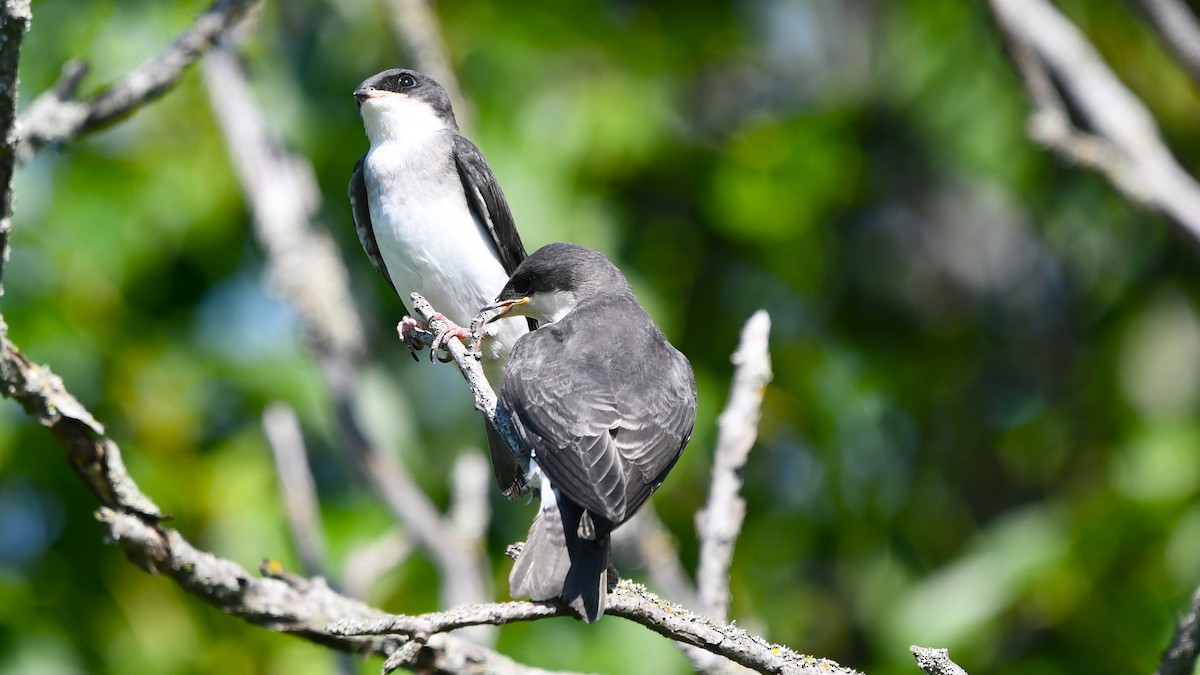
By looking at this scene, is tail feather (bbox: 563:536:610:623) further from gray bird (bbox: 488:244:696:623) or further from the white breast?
the white breast

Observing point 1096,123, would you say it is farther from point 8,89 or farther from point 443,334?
point 8,89

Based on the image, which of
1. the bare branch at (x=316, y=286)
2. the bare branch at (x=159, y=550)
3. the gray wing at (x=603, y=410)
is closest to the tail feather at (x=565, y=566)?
the gray wing at (x=603, y=410)

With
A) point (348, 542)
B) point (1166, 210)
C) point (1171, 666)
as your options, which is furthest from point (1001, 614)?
point (1171, 666)

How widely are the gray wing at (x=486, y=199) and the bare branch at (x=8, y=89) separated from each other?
1.74m

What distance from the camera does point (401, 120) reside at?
4.48 m

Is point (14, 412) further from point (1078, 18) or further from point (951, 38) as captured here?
point (1078, 18)

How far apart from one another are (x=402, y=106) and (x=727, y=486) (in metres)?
1.70

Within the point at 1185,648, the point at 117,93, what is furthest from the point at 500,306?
the point at 1185,648

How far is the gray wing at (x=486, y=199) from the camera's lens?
14.9 ft

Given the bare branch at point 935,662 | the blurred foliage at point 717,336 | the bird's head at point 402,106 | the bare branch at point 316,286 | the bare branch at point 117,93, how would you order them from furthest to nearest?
1. the blurred foliage at point 717,336
2. the bare branch at point 316,286
3. the bird's head at point 402,106
4. the bare branch at point 117,93
5. the bare branch at point 935,662

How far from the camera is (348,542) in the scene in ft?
21.6

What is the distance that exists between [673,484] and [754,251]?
1.57 m

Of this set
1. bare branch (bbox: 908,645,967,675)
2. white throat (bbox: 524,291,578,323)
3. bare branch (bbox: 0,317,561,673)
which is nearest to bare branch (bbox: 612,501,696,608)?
white throat (bbox: 524,291,578,323)

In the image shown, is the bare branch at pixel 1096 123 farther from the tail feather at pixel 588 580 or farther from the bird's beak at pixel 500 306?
the tail feather at pixel 588 580
